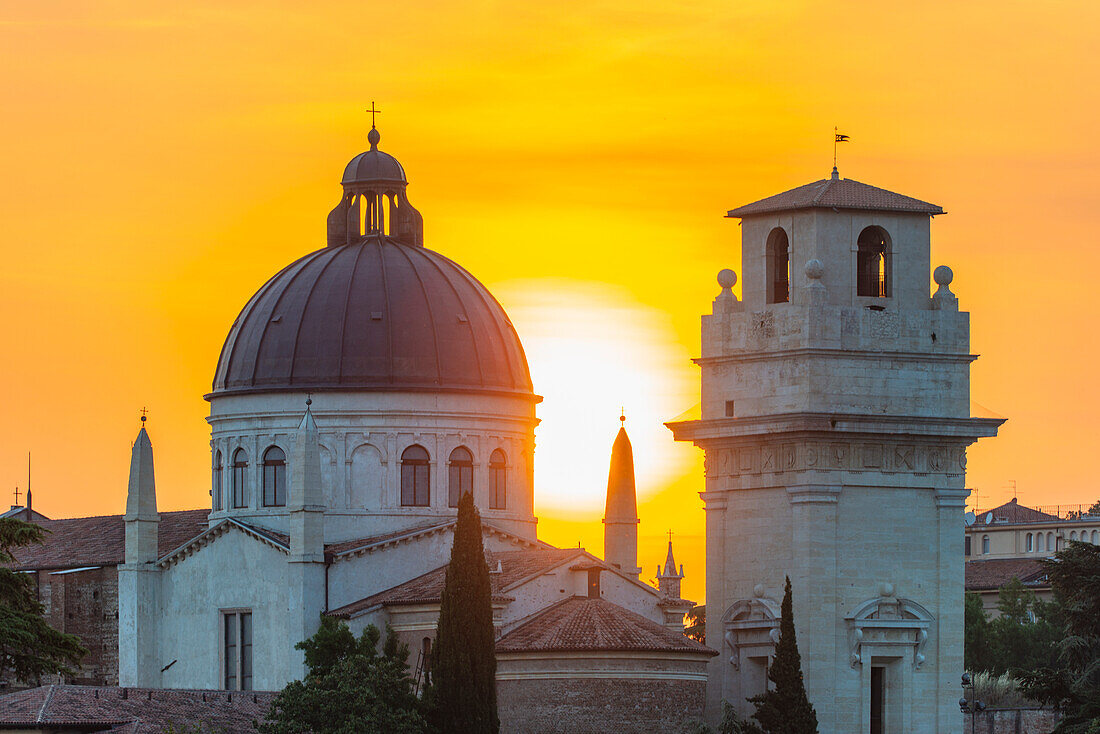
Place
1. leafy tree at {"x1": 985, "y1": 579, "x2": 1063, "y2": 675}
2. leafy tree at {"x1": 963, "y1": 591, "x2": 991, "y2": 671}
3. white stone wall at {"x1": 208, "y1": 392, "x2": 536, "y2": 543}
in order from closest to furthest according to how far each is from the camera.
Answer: white stone wall at {"x1": 208, "y1": 392, "x2": 536, "y2": 543}
leafy tree at {"x1": 985, "y1": 579, "x2": 1063, "y2": 675}
leafy tree at {"x1": 963, "y1": 591, "x2": 991, "y2": 671}

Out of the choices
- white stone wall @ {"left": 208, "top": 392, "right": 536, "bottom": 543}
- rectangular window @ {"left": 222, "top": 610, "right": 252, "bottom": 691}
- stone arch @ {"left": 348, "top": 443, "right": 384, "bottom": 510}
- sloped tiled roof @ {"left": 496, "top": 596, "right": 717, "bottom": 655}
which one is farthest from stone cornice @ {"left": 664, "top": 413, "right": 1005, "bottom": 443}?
rectangular window @ {"left": 222, "top": 610, "right": 252, "bottom": 691}

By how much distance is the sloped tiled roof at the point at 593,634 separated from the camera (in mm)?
50031

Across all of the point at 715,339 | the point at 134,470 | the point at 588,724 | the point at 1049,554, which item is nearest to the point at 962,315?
the point at 715,339

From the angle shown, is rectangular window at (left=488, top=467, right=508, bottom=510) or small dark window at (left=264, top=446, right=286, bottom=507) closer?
small dark window at (left=264, top=446, right=286, bottom=507)

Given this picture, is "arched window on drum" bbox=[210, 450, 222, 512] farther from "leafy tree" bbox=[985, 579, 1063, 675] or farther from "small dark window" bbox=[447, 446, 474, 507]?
"leafy tree" bbox=[985, 579, 1063, 675]

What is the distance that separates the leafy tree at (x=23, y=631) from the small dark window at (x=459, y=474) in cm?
1240

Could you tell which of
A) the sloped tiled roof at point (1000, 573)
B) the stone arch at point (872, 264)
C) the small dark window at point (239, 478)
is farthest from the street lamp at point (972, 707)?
the small dark window at point (239, 478)

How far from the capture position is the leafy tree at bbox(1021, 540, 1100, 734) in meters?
53.5

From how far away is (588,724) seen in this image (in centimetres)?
4962

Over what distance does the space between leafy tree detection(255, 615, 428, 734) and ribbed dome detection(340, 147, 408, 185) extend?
17099 millimetres

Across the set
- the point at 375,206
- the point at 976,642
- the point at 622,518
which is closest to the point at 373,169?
the point at 375,206

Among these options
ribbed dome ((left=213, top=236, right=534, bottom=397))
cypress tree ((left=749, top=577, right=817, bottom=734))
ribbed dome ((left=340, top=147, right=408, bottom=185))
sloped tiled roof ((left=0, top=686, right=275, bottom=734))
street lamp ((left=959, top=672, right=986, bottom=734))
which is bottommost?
street lamp ((left=959, top=672, right=986, bottom=734))

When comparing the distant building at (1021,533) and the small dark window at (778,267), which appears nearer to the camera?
the small dark window at (778,267)

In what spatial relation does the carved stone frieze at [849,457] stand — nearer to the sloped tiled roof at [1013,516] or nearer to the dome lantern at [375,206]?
the dome lantern at [375,206]
